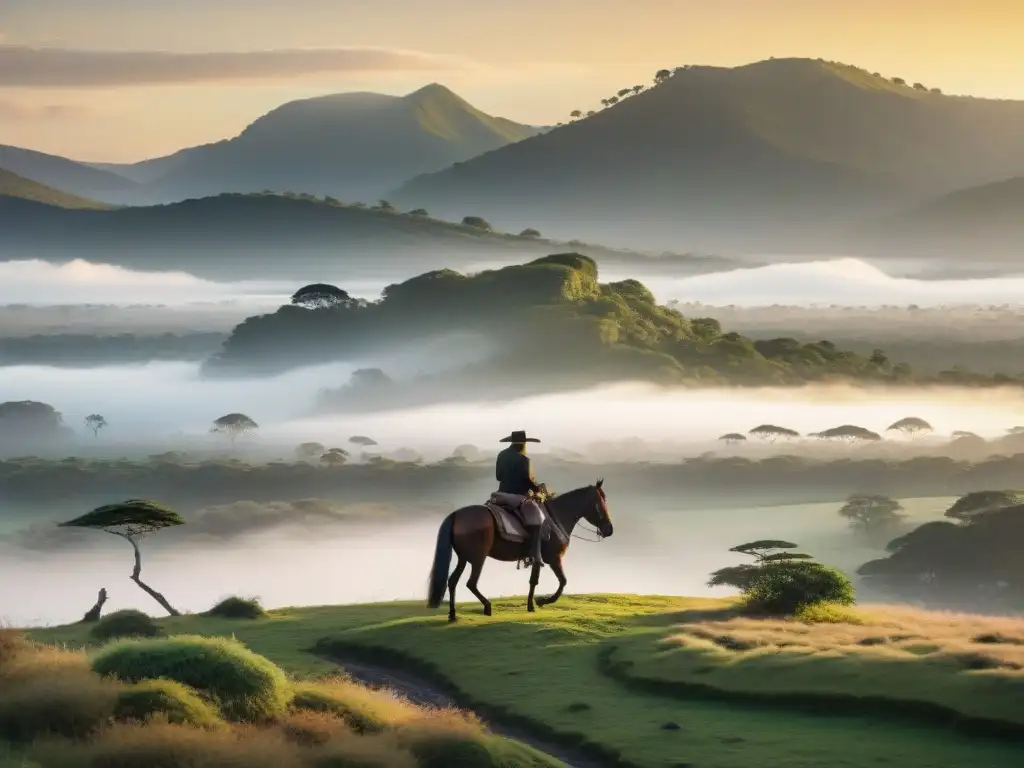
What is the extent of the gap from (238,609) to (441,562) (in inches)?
558

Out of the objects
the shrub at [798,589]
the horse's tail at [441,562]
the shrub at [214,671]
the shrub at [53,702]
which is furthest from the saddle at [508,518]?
the shrub at [53,702]

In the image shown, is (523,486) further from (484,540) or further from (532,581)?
(532,581)

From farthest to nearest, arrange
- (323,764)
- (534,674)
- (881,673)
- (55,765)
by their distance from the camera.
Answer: (534,674), (881,673), (323,764), (55,765)

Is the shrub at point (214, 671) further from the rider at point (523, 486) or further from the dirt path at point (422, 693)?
the rider at point (523, 486)

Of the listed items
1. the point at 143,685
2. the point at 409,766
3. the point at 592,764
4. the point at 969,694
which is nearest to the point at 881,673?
the point at 969,694

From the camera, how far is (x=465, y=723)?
111 ft

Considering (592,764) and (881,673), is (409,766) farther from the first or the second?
(881,673)

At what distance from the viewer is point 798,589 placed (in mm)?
54344

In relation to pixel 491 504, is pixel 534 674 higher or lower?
lower

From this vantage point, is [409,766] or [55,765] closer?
[55,765]

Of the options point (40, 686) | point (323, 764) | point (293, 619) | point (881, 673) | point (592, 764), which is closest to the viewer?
point (323, 764)

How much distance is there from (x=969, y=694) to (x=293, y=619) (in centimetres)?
2939

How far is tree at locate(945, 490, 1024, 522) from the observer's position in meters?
161

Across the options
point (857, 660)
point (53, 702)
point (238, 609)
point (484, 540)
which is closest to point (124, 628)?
point (238, 609)
